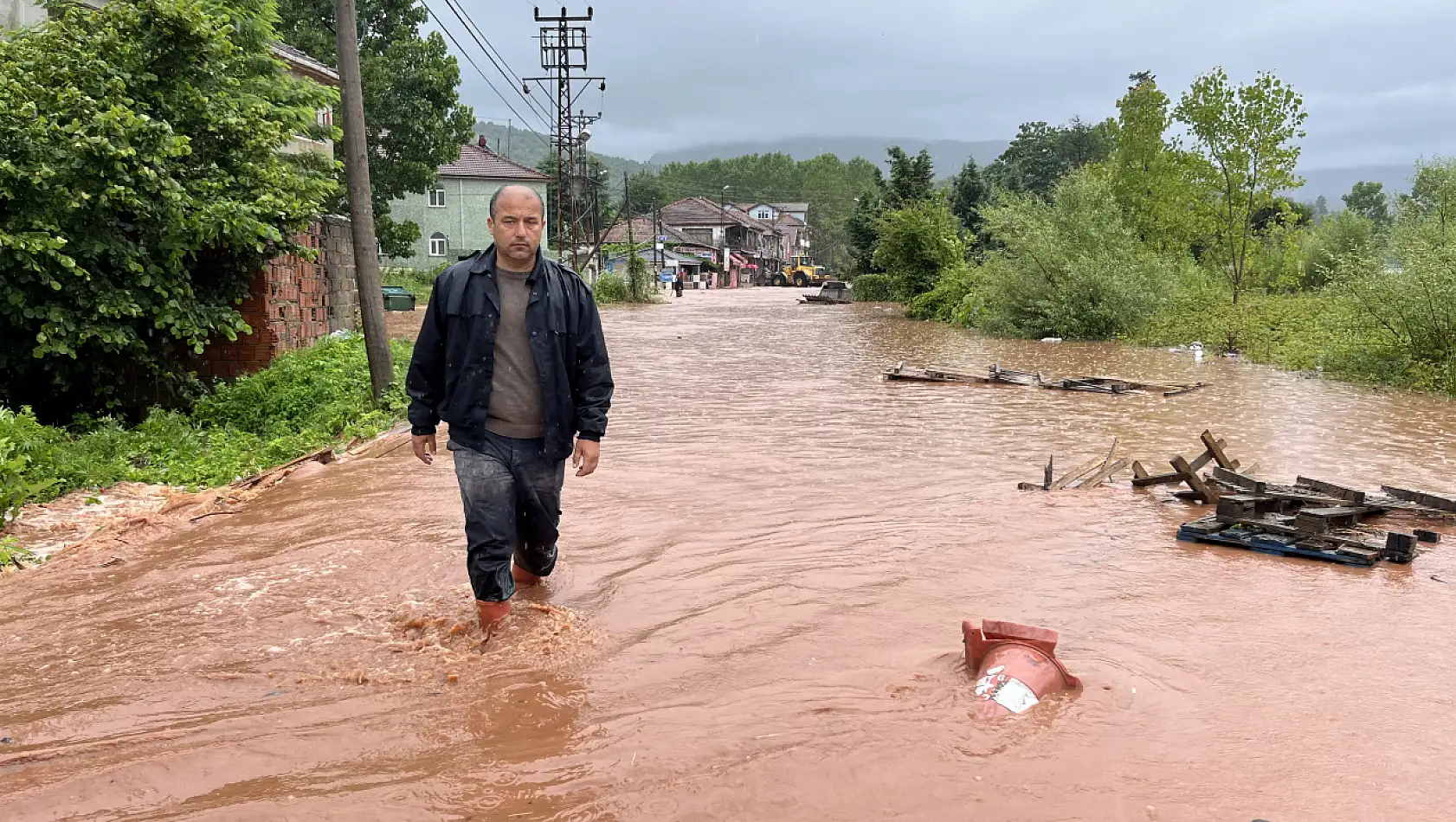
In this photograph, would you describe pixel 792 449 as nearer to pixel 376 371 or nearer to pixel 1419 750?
pixel 376 371

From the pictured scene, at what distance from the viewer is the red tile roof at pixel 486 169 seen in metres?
51.3

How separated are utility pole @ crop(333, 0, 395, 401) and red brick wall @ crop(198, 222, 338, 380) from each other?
1488 mm

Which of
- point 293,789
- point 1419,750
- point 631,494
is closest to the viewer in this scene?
point 293,789

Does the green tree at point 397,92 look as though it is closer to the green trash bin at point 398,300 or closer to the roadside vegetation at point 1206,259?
the green trash bin at point 398,300

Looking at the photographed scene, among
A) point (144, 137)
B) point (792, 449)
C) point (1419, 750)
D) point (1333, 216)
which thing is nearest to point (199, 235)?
point (144, 137)

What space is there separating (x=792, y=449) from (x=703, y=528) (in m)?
3.35

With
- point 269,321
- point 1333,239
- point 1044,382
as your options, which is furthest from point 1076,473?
point 1333,239

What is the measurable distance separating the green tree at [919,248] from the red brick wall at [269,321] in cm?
3025

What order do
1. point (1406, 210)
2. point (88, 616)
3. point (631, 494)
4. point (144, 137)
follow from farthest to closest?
point (1406, 210) < point (144, 137) < point (631, 494) < point (88, 616)

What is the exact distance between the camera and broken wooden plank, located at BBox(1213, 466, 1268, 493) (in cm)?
714

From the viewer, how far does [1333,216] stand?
45875 mm

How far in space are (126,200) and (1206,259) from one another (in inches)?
1514

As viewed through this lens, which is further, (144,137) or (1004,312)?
(1004,312)

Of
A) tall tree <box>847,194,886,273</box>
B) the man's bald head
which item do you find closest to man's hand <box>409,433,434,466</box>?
the man's bald head
